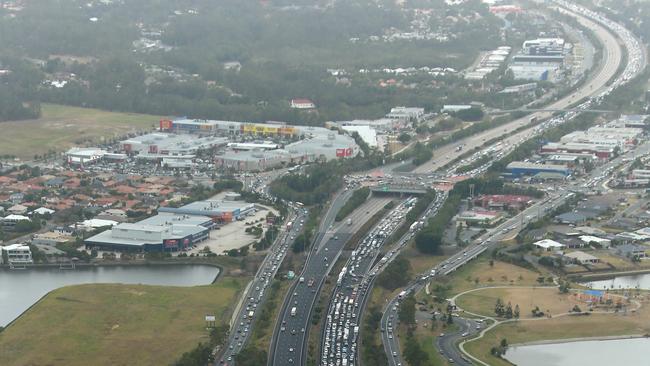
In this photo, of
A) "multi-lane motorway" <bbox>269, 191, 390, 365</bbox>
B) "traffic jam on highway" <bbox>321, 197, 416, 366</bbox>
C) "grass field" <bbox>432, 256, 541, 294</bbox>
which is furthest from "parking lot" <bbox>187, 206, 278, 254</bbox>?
"grass field" <bbox>432, 256, 541, 294</bbox>

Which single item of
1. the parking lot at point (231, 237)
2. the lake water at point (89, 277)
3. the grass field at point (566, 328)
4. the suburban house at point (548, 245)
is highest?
the suburban house at point (548, 245)

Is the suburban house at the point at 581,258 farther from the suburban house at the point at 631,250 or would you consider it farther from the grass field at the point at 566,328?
the grass field at the point at 566,328

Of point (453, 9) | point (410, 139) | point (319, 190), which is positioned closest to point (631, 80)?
point (410, 139)

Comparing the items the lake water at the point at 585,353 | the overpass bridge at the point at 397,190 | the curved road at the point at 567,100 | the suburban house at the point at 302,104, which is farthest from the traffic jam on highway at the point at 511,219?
the suburban house at the point at 302,104

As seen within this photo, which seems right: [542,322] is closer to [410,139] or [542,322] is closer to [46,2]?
[410,139]

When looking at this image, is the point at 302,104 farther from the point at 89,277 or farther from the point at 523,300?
the point at 523,300

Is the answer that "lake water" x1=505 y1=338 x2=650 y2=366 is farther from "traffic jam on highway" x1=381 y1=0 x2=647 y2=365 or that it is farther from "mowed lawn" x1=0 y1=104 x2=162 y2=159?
"mowed lawn" x1=0 y1=104 x2=162 y2=159

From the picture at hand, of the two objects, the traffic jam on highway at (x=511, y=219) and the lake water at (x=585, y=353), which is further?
the traffic jam on highway at (x=511, y=219)
